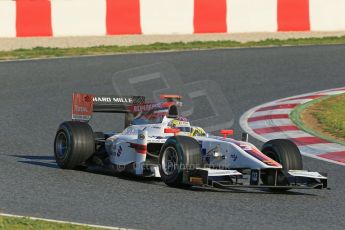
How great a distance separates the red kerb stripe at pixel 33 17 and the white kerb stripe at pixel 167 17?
2.28 metres

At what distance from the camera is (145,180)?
33.9 feet

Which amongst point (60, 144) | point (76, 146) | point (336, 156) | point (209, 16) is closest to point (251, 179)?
point (76, 146)

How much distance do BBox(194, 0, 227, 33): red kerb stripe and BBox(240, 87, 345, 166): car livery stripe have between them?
551 cm

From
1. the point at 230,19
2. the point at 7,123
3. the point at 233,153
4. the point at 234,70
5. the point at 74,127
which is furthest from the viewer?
the point at 230,19

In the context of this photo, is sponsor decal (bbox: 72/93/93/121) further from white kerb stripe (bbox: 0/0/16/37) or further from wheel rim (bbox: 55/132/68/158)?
white kerb stripe (bbox: 0/0/16/37)

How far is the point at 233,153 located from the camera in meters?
9.62

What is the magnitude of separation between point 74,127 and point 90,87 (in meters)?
6.15

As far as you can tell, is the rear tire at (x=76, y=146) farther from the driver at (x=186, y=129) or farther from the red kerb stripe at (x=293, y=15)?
the red kerb stripe at (x=293, y=15)

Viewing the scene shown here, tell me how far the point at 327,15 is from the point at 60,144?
44.3 ft

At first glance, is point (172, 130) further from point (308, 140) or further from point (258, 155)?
point (308, 140)

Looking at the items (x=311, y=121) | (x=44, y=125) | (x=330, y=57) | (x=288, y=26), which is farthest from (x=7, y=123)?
(x=288, y=26)

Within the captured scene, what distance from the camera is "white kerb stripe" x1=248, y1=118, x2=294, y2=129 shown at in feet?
46.2

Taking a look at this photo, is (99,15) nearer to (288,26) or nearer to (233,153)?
(288,26)

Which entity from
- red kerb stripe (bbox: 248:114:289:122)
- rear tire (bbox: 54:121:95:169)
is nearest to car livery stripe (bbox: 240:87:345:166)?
red kerb stripe (bbox: 248:114:289:122)
